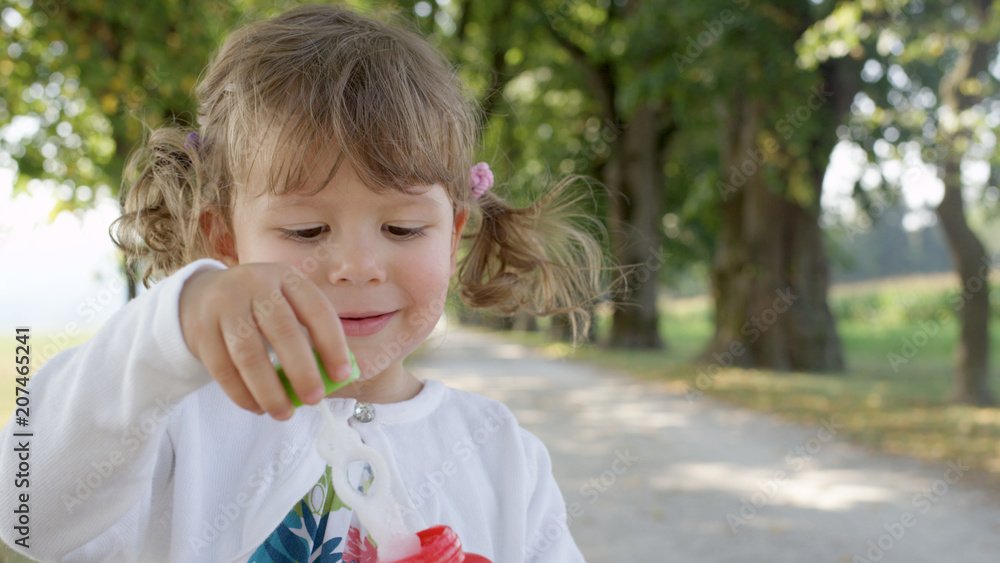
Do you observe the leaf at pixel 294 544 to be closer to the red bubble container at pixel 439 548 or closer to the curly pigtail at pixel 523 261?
the red bubble container at pixel 439 548

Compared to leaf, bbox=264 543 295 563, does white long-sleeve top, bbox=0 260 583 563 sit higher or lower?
higher

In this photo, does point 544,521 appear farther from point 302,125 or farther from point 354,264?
point 302,125

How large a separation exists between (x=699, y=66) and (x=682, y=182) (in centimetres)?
1050

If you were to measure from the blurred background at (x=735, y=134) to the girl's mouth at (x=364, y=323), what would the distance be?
91 centimetres

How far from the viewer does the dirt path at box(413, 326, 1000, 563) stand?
4.12 meters

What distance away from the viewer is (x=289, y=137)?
1431 millimetres

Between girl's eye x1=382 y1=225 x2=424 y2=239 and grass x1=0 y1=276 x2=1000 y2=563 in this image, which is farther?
grass x1=0 y1=276 x2=1000 y2=563

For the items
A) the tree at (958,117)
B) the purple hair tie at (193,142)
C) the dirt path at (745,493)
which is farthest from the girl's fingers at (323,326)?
the tree at (958,117)
